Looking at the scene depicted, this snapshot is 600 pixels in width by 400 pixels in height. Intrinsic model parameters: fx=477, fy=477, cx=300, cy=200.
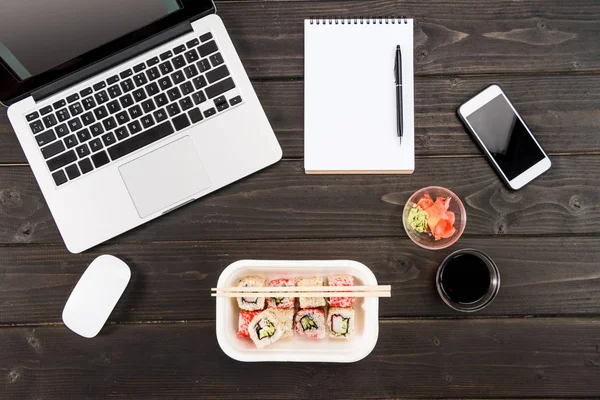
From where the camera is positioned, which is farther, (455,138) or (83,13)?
(455,138)

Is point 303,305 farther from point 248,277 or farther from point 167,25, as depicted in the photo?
point 167,25

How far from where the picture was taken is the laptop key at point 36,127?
2.72 ft

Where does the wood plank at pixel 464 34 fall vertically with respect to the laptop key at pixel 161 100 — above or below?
below

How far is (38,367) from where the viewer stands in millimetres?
862

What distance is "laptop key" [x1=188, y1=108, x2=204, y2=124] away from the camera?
831 mm

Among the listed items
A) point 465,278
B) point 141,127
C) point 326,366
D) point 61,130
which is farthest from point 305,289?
point 61,130

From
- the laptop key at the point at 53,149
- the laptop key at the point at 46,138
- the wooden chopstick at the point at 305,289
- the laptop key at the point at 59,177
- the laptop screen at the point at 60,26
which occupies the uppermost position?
the laptop screen at the point at 60,26

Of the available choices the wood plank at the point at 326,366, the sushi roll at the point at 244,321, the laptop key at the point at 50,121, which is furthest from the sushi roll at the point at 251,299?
the laptop key at the point at 50,121

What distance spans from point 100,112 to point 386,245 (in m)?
0.56

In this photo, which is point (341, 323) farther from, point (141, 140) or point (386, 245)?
point (141, 140)

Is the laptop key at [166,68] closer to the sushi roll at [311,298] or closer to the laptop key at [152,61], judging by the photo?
the laptop key at [152,61]

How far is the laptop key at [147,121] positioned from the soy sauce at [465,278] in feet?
1.89

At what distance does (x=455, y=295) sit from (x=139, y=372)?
22.8 inches

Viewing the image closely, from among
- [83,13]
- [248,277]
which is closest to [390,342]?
[248,277]
